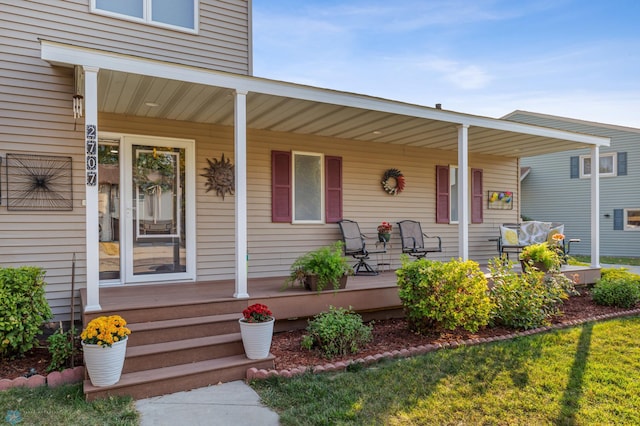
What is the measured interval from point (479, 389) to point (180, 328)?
8.54 ft

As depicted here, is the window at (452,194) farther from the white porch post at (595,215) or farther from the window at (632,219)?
the window at (632,219)

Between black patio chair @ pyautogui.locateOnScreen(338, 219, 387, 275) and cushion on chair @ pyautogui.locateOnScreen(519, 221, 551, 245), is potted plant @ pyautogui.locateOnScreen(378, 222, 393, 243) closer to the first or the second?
black patio chair @ pyautogui.locateOnScreen(338, 219, 387, 275)

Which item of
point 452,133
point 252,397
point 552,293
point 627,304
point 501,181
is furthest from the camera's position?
point 501,181

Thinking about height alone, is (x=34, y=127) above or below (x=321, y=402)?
above

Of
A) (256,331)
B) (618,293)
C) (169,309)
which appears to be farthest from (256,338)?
(618,293)

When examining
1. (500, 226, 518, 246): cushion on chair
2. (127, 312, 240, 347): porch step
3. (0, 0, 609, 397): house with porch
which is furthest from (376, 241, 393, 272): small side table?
(127, 312, 240, 347): porch step

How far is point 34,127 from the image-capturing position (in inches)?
187

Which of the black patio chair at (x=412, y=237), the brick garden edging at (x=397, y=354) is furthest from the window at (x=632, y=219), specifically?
the brick garden edging at (x=397, y=354)

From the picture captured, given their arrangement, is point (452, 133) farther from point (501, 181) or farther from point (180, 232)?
point (180, 232)

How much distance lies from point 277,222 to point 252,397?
3.41 meters

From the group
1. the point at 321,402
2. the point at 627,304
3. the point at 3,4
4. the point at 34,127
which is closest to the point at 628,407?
the point at 321,402

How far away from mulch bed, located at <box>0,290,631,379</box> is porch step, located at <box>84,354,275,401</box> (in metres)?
0.35

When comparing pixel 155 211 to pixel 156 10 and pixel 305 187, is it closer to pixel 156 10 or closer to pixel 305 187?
pixel 305 187

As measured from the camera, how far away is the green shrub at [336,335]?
161 inches
